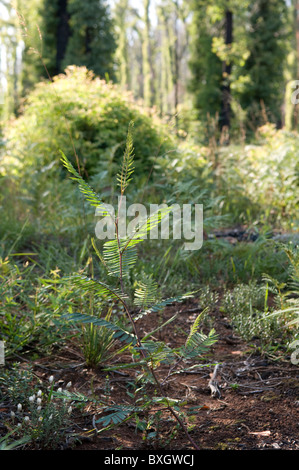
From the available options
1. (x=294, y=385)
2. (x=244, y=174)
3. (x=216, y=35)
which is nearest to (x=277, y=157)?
(x=244, y=174)

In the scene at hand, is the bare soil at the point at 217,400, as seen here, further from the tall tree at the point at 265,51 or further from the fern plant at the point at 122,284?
the tall tree at the point at 265,51

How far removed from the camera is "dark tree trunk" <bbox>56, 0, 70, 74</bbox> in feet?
46.8

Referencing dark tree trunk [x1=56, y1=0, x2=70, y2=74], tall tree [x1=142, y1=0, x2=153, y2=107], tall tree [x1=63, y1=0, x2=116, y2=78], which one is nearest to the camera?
tall tree [x1=63, y1=0, x2=116, y2=78]

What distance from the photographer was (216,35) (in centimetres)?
1631

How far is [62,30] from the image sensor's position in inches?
563

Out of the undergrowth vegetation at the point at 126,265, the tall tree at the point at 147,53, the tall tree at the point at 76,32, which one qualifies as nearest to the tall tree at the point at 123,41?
the tall tree at the point at 147,53

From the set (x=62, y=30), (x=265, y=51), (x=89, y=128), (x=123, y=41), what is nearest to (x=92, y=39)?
(x=62, y=30)

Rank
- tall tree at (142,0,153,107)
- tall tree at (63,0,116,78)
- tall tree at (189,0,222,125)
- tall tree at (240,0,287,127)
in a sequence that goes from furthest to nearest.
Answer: tall tree at (142,0,153,107), tall tree at (189,0,222,125), tall tree at (240,0,287,127), tall tree at (63,0,116,78)

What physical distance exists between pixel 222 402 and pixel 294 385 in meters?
0.30

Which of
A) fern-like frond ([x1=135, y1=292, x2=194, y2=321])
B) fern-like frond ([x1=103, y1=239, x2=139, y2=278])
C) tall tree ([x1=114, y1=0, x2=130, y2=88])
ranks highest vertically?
tall tree ([x1=114, y1=0, x2=130, y2=88])

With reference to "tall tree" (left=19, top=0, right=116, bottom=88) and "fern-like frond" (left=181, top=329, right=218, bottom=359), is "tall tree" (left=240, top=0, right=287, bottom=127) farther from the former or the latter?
"fern-like frond" (left=181, top=329, right=218, bottom=359)

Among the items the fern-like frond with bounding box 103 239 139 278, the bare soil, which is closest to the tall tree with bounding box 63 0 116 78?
the bare soil

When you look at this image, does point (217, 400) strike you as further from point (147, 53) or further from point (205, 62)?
point (147, 53)
